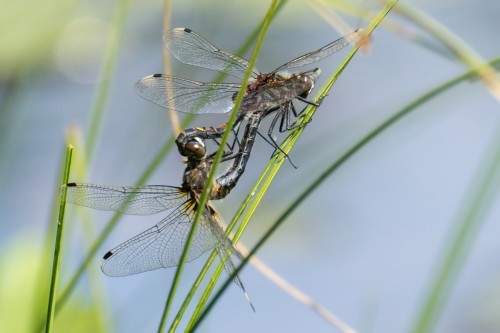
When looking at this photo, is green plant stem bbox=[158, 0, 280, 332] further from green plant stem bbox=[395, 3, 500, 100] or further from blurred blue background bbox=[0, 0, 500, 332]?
blurred blue background bbox=[0, 0, 500, 332]

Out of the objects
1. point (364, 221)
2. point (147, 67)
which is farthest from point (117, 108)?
point (364, 221)

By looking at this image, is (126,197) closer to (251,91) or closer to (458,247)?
(251,91)

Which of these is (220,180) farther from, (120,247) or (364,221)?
(364,221)

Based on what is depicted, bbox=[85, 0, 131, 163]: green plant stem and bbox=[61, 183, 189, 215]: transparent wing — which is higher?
bbox=[85, 0, 131, 163]: green plant stem

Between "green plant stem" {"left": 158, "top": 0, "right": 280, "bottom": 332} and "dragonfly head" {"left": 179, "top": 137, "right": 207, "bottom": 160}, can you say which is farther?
"dragonfly head" {"left": 179, "top": 137, "right": 207, "bottom": 160}

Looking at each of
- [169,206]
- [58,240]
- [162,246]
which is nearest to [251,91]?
[169,206]

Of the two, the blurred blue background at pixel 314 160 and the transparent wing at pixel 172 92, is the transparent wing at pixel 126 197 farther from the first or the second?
the blurred blue background at pixel 314 160

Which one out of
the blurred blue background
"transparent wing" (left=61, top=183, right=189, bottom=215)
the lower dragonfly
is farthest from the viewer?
the blurred blue background

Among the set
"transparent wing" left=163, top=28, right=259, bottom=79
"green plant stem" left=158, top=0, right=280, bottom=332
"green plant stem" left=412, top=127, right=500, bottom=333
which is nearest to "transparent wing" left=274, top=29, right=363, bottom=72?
"transparent wing" left=163, top=28, right=259, bottom=79
